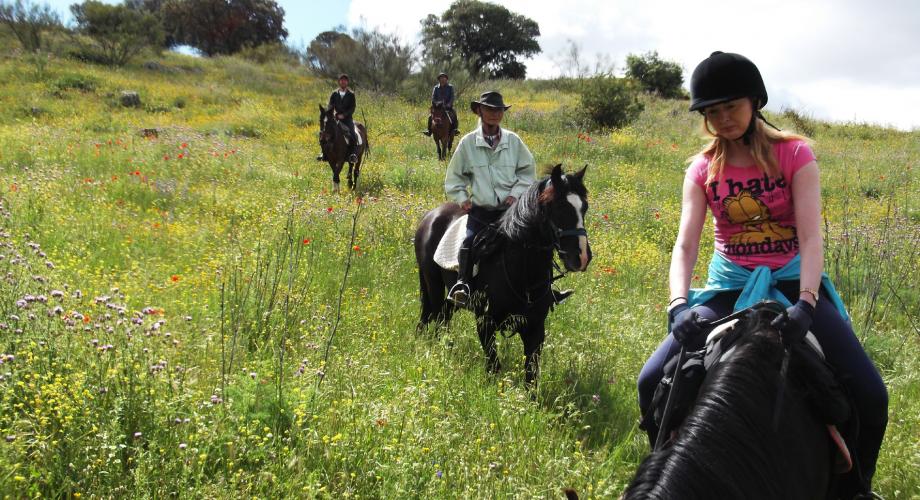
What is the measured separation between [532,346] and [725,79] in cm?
285

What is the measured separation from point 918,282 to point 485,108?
19.9ft

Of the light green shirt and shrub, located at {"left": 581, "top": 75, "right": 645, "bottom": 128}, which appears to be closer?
the light green shirt

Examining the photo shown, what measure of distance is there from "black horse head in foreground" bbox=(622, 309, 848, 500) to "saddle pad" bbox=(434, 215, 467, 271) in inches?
123

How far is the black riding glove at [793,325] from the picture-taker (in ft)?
7.06

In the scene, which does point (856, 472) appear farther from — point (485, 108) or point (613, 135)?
point (613, 135)

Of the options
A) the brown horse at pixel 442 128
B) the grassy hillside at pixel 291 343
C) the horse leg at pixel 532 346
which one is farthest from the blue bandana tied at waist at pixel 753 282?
the brown horse at pixel 442 128

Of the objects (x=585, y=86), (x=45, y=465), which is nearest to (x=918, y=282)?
(x=45, y=465)

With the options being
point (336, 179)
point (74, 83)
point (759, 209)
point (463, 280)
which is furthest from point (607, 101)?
point (74, 83)

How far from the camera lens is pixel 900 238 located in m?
8.52

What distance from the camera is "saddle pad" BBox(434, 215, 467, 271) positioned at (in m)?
5.22

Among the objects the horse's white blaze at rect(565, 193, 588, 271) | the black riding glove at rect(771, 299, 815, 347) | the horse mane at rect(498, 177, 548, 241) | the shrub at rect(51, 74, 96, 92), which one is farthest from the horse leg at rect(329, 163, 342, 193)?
the shrub at rect(51, 74, 96, 92)

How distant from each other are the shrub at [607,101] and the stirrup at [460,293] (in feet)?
58.1

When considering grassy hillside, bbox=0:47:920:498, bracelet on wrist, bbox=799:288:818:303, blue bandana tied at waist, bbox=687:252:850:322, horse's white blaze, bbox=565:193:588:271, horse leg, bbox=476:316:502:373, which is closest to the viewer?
bracelet on wrist, bbox=799:288:818:303

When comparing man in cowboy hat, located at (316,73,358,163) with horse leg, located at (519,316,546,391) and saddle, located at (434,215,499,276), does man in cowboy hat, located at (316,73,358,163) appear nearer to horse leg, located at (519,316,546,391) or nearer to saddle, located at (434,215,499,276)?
saddle, located at (434,215,499,276)
